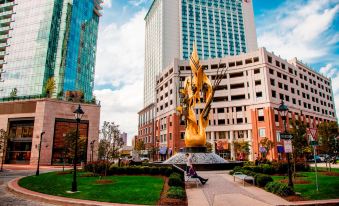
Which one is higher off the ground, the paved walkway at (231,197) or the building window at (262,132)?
the building window at (262,132)

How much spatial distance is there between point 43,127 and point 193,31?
8006cm

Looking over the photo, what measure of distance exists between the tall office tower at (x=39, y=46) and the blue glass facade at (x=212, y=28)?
145ft

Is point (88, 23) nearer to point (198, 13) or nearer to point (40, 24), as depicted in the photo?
point (40, 24)

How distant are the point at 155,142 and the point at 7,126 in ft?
139

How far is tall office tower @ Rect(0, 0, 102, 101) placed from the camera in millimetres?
65188

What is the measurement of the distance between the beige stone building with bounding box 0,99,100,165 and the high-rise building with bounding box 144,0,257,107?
2060 inches

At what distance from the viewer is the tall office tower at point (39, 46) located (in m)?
65.2

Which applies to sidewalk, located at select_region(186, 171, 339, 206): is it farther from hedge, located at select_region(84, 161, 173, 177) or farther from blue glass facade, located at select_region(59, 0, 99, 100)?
blue glass facade, located at select_region(59, 0, 99, 100)

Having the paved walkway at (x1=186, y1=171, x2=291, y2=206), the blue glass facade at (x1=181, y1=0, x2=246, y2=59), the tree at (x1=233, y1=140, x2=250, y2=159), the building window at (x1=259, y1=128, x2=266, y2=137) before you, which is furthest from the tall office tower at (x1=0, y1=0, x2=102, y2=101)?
the paved walkway at (x1=186, y1=171, x2=291, y2=206)

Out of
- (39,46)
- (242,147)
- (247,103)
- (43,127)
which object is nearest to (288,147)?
(242,147)

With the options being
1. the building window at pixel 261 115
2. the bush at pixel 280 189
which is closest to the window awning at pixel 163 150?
the building window at pixel 261 115

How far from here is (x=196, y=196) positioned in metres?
11.7

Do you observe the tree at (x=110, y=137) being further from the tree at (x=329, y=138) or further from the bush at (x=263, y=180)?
the tree at (x=329, y=138)

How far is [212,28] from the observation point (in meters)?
109
